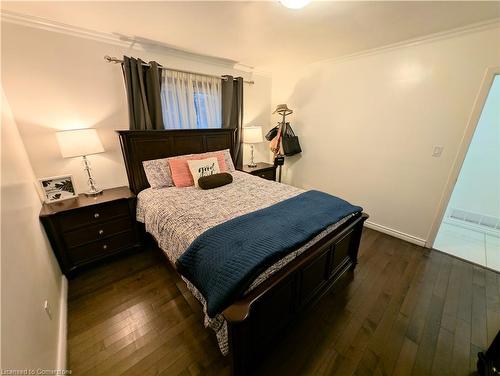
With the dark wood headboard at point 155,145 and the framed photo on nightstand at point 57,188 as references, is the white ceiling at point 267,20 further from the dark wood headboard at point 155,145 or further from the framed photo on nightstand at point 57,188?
the framed photo on nightstand at point 57,188

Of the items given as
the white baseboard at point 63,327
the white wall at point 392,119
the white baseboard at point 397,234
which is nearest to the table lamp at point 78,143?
the white baseboard at point 63,327

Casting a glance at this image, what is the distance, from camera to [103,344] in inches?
56.4

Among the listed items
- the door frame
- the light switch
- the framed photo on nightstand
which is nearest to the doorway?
the door frame

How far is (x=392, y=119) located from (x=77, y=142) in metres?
3.49

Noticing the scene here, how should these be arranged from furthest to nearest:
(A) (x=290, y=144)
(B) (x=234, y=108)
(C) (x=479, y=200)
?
(A) (x=290, y=144), (B) (x=234, y=108), (C) (x=479, y=200)

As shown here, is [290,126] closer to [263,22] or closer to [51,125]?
[263,22]

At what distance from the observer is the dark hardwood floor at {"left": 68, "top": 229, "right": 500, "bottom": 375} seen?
1.32 m

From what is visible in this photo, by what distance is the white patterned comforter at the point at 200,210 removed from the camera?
1.39 metres

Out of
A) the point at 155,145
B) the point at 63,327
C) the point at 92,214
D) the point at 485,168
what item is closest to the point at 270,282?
the point at 63,327

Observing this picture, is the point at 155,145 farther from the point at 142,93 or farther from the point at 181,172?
the point at 142,93

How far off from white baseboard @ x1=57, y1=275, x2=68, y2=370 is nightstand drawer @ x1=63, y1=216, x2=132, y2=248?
0.34 m

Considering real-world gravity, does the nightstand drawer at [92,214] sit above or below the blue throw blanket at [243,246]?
below

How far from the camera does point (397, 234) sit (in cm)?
274

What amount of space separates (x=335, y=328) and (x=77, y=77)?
10.9ft
